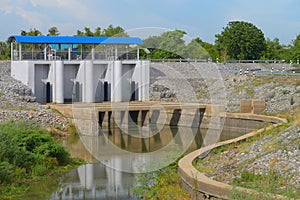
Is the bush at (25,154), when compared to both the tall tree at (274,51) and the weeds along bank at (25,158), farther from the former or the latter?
the tall tree at (274,51)

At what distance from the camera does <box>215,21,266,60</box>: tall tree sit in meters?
67.9

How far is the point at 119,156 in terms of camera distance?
27297 millimetres

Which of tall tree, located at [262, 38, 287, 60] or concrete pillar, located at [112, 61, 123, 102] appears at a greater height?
tall tree, located at [262, 38, 287, 60]

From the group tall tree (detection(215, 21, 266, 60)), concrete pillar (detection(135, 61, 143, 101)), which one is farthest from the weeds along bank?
tall tree (detection(215, 21, 266, 60))

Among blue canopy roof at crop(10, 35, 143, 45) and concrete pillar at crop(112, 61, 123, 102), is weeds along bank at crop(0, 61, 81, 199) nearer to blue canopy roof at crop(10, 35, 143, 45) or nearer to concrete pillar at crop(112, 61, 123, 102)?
concrete pillar at crop(112, 61, 123, 102)

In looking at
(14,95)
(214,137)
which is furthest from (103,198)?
(14,95)

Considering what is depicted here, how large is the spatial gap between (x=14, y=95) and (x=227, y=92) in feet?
51.6

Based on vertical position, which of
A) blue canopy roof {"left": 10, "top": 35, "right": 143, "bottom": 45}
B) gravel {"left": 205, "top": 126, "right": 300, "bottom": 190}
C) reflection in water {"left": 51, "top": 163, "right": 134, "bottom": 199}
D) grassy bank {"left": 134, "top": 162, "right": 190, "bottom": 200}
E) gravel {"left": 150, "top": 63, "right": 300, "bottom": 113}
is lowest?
reflection in water {"left": 51, "top": 163, "right": 134, "bottom": 199}

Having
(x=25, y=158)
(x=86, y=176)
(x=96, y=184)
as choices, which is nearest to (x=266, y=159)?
(x=96, y=184)

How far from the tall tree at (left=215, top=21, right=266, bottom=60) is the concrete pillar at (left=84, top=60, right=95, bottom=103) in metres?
30.6

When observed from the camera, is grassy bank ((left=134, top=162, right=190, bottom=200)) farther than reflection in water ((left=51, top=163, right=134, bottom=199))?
No

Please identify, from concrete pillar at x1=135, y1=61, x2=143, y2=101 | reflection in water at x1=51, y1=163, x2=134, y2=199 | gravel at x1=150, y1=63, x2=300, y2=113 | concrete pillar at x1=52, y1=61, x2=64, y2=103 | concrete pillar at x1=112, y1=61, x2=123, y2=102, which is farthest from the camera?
concrete pillar at x1=135, y1=61, x2=143, y2=101

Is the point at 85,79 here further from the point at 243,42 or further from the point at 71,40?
the point at 243,42

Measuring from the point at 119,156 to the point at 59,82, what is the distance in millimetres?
13820
